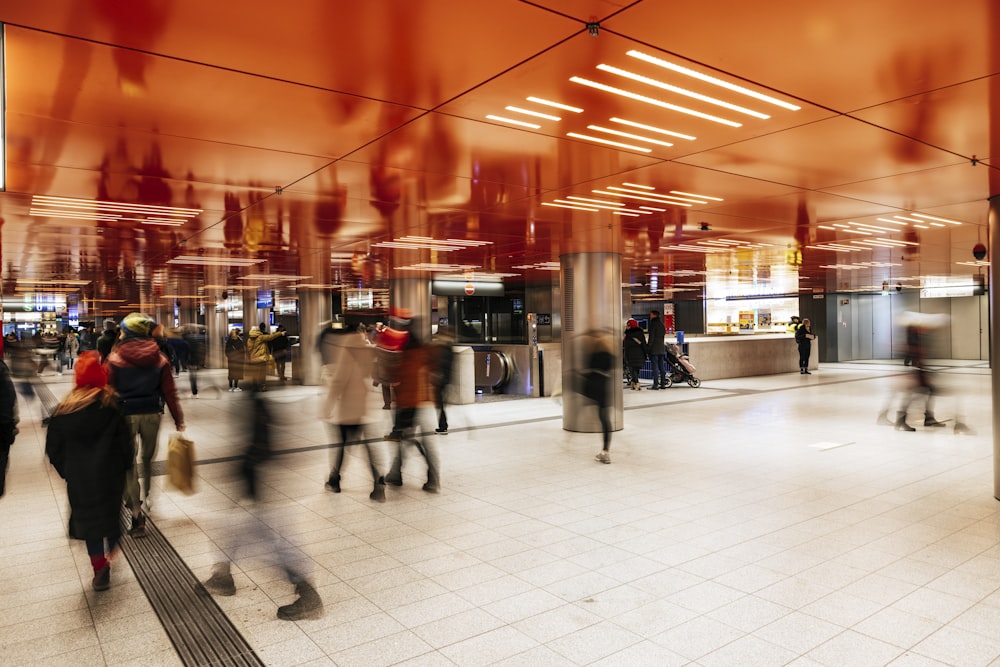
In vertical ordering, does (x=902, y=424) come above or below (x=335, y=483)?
below

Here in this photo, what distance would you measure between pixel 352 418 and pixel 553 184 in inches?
128

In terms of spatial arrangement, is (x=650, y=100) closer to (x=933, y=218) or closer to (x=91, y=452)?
(x=91, y=452)

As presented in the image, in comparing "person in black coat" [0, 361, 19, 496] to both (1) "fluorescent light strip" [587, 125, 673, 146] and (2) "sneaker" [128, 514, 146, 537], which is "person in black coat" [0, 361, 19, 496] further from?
(1) "fluorescent light strip" [587, 125, 673, 146]

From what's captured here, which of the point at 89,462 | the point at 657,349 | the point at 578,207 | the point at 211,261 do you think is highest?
the point at 578,207

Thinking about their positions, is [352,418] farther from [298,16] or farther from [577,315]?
[577,315]

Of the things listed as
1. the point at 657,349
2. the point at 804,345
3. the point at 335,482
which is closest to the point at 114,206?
the point at 335,482

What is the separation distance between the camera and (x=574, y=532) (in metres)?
6.14

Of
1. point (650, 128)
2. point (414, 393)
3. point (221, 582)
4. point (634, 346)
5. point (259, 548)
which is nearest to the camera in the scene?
point (221, 582)

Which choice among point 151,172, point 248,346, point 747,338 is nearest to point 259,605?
point 151,172

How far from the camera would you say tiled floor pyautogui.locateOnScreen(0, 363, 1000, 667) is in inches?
158

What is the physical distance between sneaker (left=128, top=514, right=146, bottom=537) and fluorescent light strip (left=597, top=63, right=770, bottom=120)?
18.5 ft

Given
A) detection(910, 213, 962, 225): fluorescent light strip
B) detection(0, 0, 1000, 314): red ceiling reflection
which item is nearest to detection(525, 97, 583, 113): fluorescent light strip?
detection(0, 0, 1000, 314): red ceiling reflection

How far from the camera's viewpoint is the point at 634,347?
18234mm

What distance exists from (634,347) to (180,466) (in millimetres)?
14171
